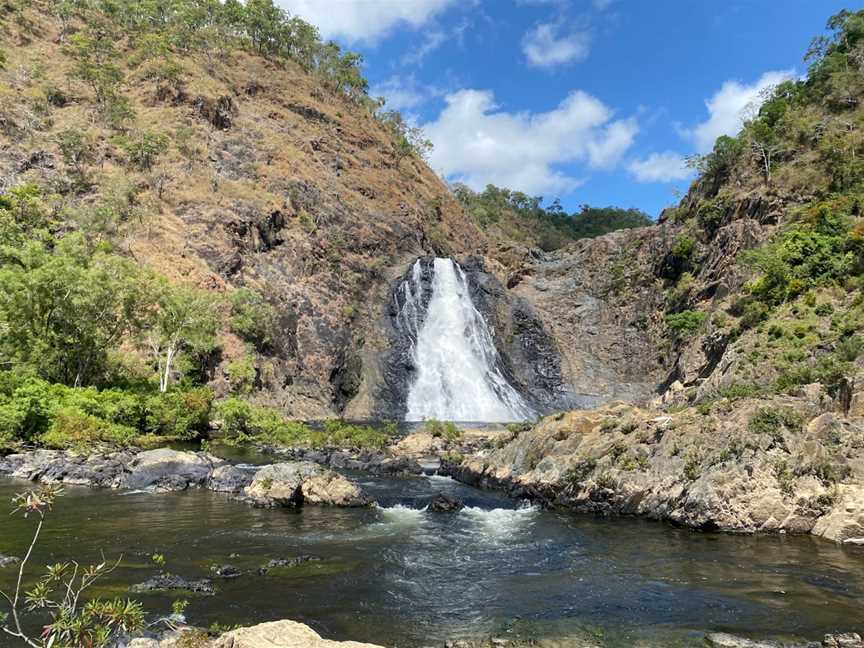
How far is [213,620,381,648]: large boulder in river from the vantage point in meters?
7.19

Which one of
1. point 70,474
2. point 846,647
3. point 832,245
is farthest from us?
point 832,245

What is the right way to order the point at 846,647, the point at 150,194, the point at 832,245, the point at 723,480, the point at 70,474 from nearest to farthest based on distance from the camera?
the point at 846,647 < the point at 723,480 < the point at 70,474 < the point at 832,245 < the point at 150,194

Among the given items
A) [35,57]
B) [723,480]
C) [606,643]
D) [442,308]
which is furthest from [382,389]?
[35,57]

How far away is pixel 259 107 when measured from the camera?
86.4 meters

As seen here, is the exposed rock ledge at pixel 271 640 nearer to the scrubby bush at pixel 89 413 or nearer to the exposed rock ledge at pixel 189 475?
the exposed rock ledge at pixel 189 475

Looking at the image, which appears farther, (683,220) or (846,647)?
(683,220)

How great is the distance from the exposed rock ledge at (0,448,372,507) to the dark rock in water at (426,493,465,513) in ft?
7.89

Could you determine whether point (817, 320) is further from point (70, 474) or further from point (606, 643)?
point (70, 474)

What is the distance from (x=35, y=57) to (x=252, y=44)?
112ft

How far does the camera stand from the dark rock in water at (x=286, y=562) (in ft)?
43.9

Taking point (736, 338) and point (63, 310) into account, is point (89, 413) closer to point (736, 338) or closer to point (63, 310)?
point (63, 310)

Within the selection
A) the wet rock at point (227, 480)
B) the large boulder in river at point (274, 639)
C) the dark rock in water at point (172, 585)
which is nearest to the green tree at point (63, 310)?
the wet rock at point (227, 480)

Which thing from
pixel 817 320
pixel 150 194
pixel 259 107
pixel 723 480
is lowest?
pixel 723 480

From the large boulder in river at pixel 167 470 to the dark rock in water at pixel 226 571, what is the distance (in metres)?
10.5
